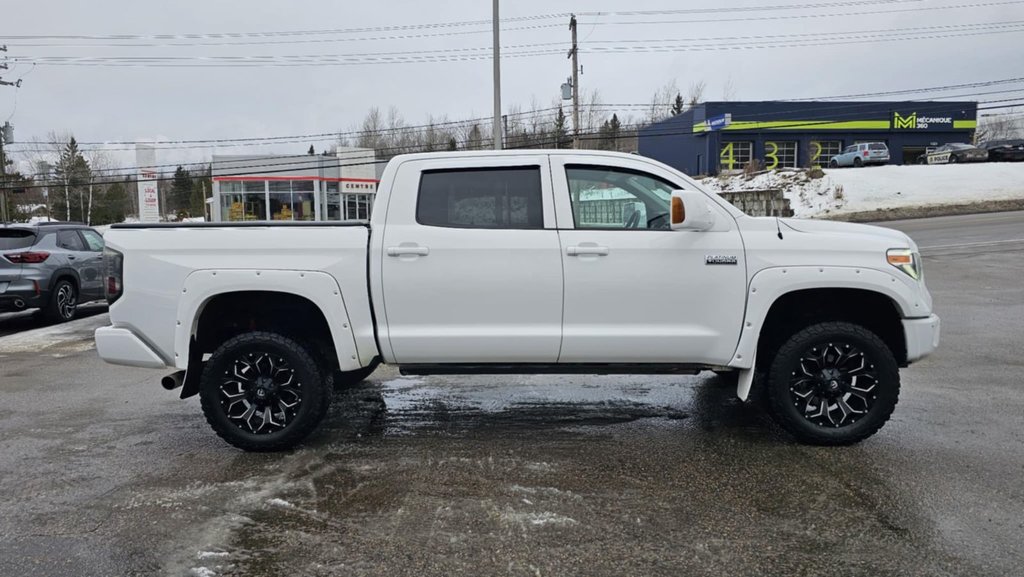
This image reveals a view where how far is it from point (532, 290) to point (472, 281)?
0.40 meters

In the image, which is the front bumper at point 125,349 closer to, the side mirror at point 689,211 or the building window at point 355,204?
the side mirror at point 689,211

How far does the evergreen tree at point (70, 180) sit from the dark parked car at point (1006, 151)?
68874 millimetres

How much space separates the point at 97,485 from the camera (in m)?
4.21

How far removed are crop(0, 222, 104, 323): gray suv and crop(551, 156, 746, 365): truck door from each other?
27.7 feet

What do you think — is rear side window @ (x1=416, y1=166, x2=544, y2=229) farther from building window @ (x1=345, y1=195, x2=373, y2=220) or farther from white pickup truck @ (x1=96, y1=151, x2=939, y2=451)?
building window @ (x1=345, y1=195, x2=373, y2=220)

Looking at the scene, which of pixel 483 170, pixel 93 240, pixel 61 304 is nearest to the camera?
pixel 483 170

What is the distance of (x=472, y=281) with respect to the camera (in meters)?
4.46

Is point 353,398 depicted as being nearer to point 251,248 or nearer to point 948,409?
point 251,248

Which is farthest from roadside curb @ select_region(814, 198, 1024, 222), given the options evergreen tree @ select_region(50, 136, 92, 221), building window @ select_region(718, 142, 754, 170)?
evergreen tree @ select_region(50, 136, 92, 221)

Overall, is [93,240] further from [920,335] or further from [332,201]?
[332,201]

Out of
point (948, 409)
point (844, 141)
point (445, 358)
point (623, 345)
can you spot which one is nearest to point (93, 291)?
point (445, 358)

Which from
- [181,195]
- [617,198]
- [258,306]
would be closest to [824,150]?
[617,198]

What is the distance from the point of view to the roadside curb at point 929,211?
27953 millimetres

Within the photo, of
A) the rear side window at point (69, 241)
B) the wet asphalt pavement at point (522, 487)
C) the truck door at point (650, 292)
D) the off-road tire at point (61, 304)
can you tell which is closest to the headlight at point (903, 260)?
the truck door at point (650, 292)
